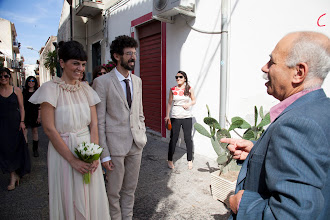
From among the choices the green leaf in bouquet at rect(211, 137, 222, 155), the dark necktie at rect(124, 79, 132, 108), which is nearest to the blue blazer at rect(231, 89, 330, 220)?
the dark necktie at rect(124, 79, 132, 108)

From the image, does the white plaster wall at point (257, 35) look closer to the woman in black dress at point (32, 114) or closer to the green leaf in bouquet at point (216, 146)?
the green leaf in bouquet at point (216, 146)

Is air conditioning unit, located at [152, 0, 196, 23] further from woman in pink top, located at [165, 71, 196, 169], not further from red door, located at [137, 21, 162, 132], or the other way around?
woman in pink top, located at [165, 71, 196, 169]

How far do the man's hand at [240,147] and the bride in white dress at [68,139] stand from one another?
1188 millimetres

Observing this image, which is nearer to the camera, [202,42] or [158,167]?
[158,167]

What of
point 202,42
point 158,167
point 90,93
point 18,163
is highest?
point 202,42

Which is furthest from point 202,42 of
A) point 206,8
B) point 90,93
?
point 90,93

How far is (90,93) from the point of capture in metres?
2.02

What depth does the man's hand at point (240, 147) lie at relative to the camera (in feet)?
4.55

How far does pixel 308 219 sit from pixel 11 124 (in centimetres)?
418

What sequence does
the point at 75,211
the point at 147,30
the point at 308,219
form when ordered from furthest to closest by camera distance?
the point at 147,30, the point at 75,211, the point at 308,219

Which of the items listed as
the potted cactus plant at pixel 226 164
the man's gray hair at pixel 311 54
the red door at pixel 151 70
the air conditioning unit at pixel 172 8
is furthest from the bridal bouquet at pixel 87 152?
the red door at pixel 151 70

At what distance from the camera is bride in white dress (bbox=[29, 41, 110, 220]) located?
179 cm

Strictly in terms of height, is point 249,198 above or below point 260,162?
below

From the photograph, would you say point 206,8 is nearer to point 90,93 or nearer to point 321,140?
point 90,93
